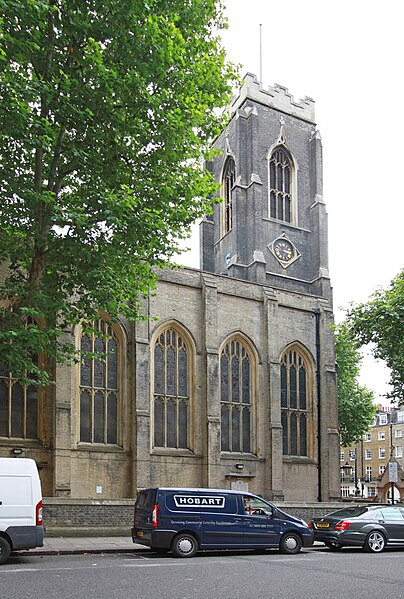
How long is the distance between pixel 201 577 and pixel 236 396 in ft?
57.9

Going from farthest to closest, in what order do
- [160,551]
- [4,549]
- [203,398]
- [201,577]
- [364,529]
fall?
1. [203,398]
2. [364,529]
3. [160,551]
4. [4,549]
5. [201,577]

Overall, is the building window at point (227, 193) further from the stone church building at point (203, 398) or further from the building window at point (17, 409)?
the building window at point (17, 409)

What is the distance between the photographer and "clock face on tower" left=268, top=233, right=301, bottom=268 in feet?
124

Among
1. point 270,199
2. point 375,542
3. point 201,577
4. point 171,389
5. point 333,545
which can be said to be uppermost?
point 270,199

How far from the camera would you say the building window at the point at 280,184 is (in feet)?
128

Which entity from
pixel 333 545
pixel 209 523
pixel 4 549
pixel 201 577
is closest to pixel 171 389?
pixel 333 545

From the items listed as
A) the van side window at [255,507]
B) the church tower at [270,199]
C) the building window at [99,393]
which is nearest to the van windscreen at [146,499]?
the van side window at [255,507]

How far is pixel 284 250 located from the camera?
38.3m

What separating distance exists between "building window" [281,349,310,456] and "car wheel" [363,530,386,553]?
12.5 meters

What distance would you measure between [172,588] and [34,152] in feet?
39.0

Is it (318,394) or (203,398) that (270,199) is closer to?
(318,394)

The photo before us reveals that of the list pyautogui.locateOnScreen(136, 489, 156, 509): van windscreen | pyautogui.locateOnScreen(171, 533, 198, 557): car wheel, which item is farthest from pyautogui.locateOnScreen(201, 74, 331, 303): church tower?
pyautogui.locateOnScreen(171, 533, 198, 557): car wheel

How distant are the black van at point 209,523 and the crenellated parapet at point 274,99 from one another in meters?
28.8

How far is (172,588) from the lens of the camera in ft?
32.3
